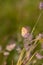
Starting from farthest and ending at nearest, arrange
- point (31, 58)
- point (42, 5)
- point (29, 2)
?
point (29, 2) → point (42, 5) → point (31, 58)

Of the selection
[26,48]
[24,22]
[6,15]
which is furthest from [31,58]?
[6,15]

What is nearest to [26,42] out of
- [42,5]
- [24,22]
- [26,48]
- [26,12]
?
[26,48]

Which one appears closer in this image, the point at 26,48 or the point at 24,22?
the point at 26,48

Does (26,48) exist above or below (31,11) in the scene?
above

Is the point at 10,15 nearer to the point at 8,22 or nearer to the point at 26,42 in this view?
the point at 8,22

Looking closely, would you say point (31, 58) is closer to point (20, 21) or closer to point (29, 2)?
point (20, 21)

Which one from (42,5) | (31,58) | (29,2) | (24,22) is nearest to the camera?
(31,58)
